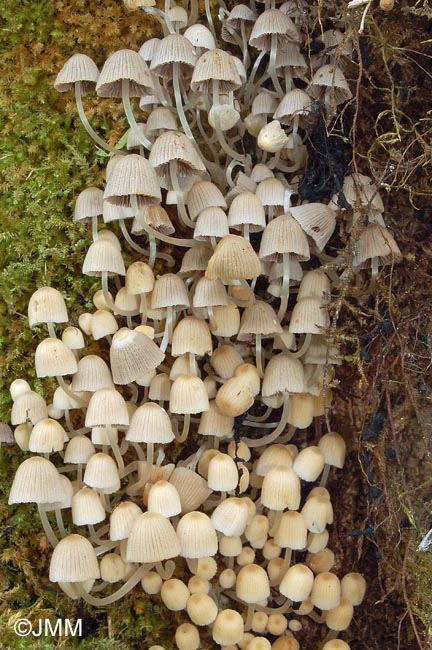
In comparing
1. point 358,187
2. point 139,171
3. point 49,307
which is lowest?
point 49,307

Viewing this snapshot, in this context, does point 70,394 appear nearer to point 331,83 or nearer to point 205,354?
point 205,354

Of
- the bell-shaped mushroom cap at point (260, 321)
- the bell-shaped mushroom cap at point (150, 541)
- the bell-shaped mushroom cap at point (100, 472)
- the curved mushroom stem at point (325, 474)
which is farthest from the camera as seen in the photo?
the curved mushroom stem at point (325, 474)

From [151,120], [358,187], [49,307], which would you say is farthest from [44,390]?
[358,187]

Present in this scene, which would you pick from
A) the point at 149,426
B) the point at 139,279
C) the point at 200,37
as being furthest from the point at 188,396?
the point at 200,37

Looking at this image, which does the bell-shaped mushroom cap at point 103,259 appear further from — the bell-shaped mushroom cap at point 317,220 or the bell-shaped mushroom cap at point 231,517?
the bell-shaped mushroom cap at point 231,517

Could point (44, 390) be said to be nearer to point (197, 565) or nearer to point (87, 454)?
point (87, 454)

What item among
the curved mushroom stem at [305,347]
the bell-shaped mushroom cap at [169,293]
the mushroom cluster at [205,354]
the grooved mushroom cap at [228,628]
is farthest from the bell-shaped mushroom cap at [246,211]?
the grooved mushroom cap at [228,628]
